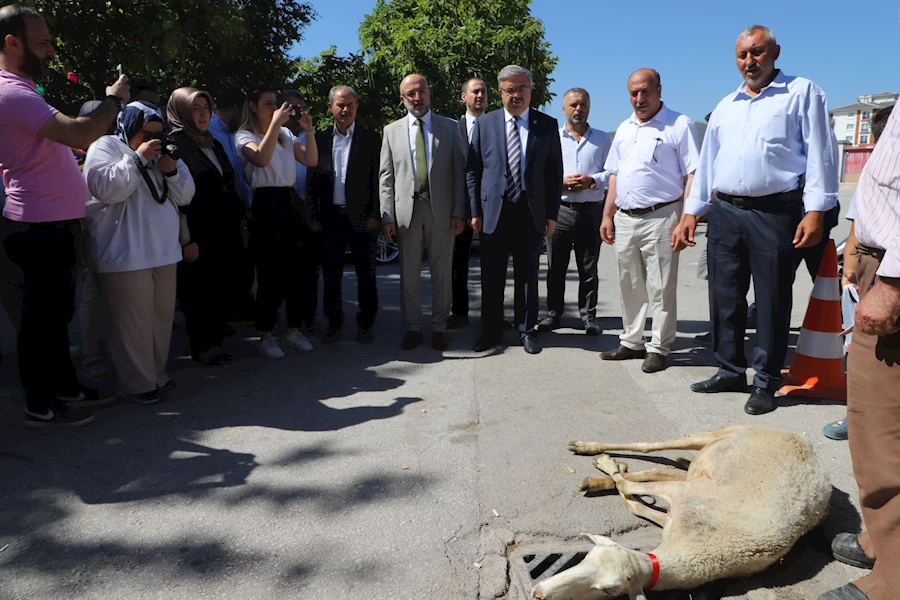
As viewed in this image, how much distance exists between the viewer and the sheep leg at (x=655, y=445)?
3.35 meters

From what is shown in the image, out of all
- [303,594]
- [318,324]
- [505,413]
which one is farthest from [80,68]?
[303,594]

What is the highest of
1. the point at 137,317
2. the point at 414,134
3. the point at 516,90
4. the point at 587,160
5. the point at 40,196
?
the point at 516,90

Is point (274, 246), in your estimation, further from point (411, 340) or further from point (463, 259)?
point (463, 259)

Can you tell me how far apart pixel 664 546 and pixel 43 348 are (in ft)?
12.1

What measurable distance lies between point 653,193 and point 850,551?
3136mm

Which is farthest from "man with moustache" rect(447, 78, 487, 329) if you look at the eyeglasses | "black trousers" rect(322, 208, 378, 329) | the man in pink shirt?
the man in pink shirt

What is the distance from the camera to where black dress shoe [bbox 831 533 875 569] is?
2697mm

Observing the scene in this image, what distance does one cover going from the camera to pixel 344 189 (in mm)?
6051

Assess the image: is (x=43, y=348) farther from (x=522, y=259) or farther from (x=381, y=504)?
(x=522, y=259)

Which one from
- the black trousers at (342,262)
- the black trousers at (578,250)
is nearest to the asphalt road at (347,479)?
the black trousers at (342,262)

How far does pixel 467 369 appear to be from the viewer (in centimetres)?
551

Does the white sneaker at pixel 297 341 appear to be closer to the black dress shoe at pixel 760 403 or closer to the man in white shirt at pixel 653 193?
the man in white shirt at pixel 653 193

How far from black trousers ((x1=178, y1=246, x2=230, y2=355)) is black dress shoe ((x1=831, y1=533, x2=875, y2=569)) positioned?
15.1 feet

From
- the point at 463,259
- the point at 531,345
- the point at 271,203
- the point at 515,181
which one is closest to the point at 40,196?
the point at 271,203
